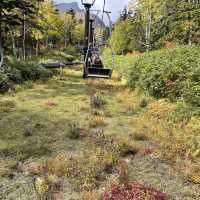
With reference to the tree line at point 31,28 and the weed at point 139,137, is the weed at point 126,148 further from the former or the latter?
the tree line at point 31,28

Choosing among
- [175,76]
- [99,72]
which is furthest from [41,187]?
[99,72]

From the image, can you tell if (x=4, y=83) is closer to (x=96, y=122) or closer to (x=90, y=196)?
(x=96, y=122)

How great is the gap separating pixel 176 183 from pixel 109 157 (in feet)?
5.49

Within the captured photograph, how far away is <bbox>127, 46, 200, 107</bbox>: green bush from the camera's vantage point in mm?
11867

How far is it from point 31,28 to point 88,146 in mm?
34790

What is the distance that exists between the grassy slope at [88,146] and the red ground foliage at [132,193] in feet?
1.21

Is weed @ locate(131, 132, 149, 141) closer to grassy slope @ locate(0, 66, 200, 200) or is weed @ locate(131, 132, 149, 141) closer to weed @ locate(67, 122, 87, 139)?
grassy slope @ locate(0, 66, 200, 200)

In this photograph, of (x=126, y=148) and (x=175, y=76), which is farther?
(x=175, y=76)

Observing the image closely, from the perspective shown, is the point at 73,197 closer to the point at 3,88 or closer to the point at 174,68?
the point at 174,68

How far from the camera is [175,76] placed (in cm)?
1377

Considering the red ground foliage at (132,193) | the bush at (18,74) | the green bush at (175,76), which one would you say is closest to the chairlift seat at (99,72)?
the green bush at (175,76)

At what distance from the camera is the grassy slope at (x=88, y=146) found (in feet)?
23.8

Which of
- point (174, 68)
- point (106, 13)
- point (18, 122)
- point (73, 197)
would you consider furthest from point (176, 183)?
point (106, 13)

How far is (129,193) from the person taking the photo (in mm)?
6418
